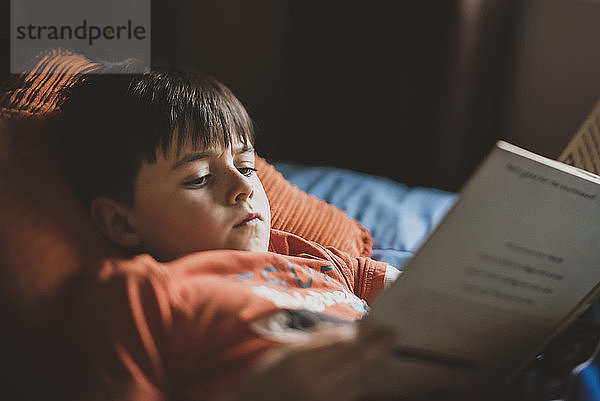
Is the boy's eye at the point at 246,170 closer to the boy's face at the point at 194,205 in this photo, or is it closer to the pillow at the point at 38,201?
the boy's face at the point at 194,205

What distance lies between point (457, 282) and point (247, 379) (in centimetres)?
20

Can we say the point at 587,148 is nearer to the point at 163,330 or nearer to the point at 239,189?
the point at 239,189

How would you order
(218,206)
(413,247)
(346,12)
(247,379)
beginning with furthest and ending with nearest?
(346,12) < (413,247) < (218,206) < (247,379)

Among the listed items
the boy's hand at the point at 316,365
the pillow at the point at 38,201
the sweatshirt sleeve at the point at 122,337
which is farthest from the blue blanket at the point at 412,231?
the pillow at the point at 38,201

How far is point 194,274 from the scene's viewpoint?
0.66m

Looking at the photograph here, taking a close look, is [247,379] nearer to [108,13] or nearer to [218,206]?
[218,206]

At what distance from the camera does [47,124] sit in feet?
2.59

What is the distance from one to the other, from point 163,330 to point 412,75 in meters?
1.44

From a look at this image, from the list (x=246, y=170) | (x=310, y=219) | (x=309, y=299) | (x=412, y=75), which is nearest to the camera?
(x=309, y=299)

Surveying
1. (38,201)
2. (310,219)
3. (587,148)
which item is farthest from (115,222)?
(587,148)

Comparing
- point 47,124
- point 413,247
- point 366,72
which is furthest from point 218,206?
point 366,72

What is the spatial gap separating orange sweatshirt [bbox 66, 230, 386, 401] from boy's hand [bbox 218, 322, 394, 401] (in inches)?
2.9

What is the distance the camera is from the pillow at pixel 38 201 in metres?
0.64

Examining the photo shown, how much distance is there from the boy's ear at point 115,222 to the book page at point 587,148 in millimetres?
554
